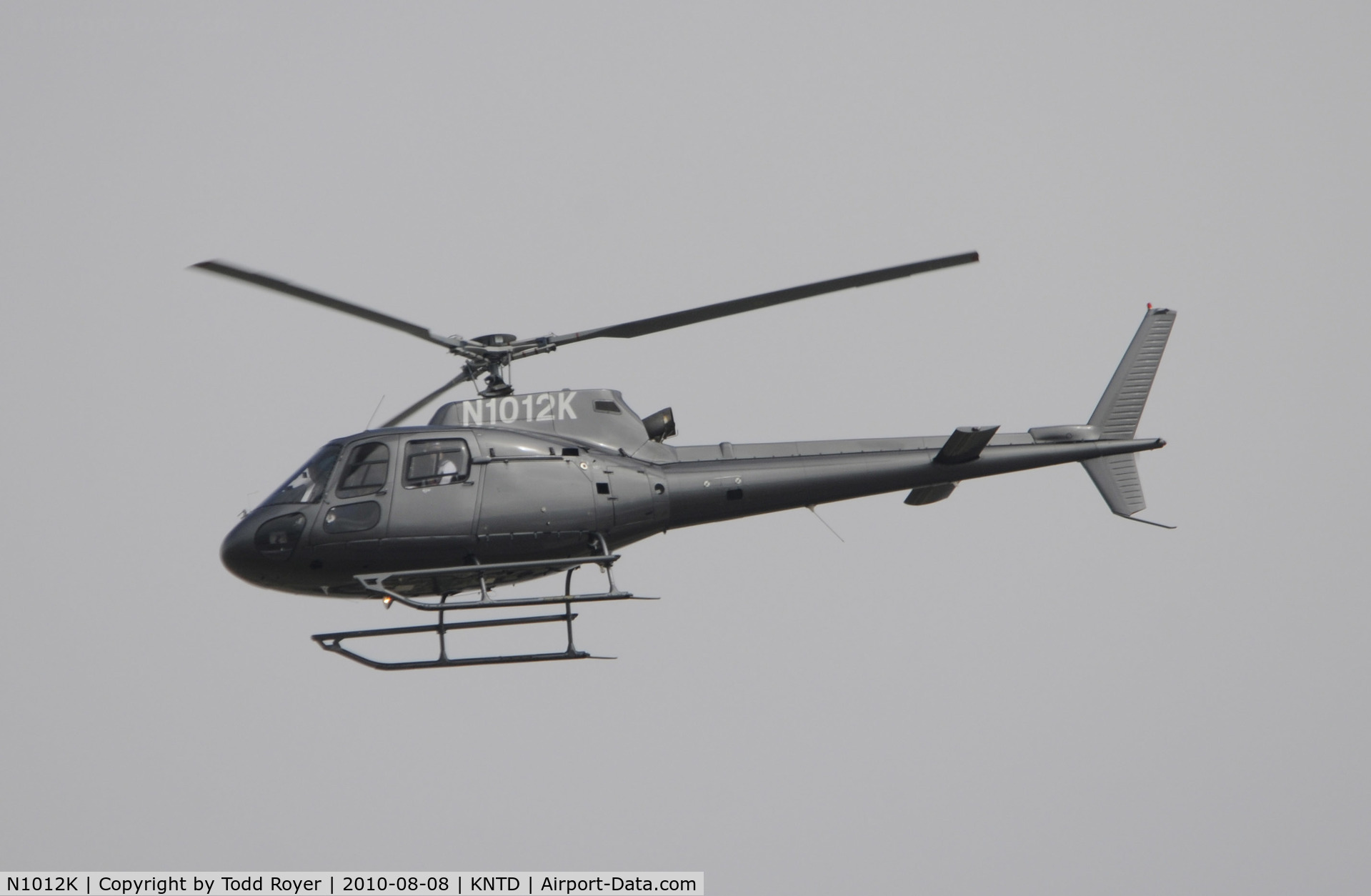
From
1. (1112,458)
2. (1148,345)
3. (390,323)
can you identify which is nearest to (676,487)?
(390,323)

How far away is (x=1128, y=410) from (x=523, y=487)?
7.01 metres

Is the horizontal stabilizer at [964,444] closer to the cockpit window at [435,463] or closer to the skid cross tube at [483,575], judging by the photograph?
the skid cross tube at [483,575]

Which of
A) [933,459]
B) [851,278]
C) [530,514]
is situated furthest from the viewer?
[933,459]

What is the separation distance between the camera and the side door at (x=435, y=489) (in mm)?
12883

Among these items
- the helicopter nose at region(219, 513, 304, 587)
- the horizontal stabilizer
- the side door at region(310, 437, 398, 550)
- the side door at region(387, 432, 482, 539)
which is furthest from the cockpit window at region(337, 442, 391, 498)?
the horizontal stabilizer

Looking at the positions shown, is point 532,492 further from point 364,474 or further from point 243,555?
point 243,555

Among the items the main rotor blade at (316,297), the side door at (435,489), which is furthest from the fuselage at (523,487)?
the main rotor blade at (316,297)

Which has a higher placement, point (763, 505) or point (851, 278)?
point (851, 278)

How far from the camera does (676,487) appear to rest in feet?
45.0

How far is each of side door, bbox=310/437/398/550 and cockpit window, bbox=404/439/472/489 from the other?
172 millimetres

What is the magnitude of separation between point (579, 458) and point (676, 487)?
1.04 meters

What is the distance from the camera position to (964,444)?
46.0ft

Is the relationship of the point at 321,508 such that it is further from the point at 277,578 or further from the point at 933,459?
the point at 933,459

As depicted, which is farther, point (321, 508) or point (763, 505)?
point (763, 505)
